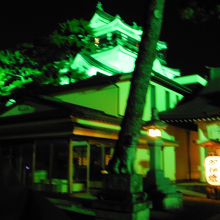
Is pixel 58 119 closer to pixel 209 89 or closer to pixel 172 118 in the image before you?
pixel 172 118

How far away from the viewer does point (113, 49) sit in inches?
1140

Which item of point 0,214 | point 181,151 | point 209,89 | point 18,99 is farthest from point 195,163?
point 0,214

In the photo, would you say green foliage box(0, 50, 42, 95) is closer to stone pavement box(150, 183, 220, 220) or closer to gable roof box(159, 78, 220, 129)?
gable roof box(159, 78, 220, 129)

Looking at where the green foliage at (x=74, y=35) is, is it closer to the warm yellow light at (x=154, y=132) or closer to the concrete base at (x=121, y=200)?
the warm yellow light at (x=154, y=132)

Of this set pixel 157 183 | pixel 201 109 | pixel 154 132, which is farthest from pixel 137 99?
pixel 201 109

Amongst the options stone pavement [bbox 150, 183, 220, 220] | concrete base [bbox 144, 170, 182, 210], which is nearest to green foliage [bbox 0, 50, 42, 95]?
concrete base [bbox 144, 170, 182, 210]

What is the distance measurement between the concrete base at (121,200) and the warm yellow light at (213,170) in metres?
5.48

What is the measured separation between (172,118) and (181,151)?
5.07 meters

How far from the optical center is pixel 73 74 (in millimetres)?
21844

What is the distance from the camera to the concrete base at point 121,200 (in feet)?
22.5

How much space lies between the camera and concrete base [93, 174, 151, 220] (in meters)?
6.85

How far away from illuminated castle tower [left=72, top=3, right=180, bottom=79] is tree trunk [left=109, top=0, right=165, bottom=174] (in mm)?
15220

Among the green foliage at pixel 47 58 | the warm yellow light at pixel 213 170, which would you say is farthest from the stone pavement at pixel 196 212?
the green foliage at pixel 47 58

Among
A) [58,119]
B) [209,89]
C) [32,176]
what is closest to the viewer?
[58,119]
